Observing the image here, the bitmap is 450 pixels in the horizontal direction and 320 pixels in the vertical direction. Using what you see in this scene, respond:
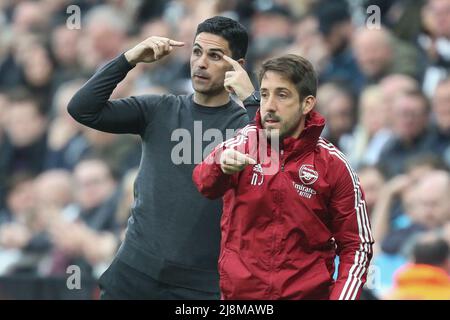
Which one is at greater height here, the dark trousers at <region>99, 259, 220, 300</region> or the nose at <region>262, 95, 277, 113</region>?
the nose at <region>262, 95, 277, 113</region>

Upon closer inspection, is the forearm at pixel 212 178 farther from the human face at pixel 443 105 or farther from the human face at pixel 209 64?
the human face at pixel 443 105

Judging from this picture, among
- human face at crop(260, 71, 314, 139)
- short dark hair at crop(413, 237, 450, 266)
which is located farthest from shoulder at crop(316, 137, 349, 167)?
short dark hair at crop(413, 237, 450, 266)

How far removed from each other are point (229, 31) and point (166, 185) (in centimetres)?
85

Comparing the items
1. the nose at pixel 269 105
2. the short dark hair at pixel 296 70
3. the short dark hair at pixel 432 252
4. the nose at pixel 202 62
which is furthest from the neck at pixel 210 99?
the short dark hair at pixel 432 252

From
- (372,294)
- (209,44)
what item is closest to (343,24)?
(372,294)

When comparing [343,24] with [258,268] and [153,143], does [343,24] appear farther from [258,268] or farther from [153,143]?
[258,268]

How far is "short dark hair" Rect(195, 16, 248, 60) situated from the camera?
649 cm

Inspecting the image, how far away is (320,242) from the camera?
5.68 metres

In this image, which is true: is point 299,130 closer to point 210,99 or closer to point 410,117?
point 210,99

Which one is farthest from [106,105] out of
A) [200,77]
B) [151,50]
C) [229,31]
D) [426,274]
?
[426,274]

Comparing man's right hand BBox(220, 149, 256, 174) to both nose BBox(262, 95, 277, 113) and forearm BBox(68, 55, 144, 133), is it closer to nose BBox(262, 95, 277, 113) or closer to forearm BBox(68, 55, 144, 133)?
nose BBox(262, 95, 277, 113)

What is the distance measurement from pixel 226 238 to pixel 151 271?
753 millimetres

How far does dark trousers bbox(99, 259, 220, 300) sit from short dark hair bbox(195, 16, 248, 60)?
3.98ft

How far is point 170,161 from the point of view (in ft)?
20.9
